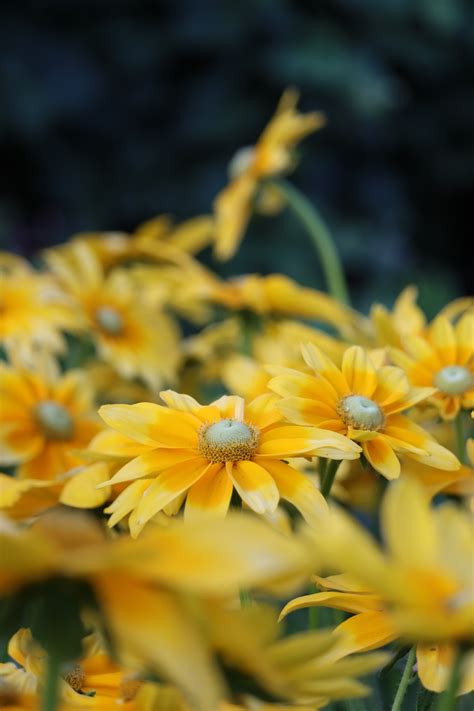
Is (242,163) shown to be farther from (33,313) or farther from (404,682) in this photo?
(404,682)

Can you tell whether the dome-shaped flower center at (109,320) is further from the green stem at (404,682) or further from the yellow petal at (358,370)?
the green stem at (404,682)

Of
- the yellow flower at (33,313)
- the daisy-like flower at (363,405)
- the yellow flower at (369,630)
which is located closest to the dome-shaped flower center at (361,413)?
the daisy-like flower at (363,405)

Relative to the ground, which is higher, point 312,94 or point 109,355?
point 109,355

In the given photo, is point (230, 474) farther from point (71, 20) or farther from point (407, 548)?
point (71, 20)

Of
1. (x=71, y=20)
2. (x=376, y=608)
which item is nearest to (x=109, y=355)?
(x=376, y=608)

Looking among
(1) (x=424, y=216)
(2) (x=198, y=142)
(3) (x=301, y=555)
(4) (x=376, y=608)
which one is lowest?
(1) (x=424, y=216)

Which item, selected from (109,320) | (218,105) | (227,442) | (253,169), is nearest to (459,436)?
(227,442)

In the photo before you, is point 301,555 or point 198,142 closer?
point 301,555
